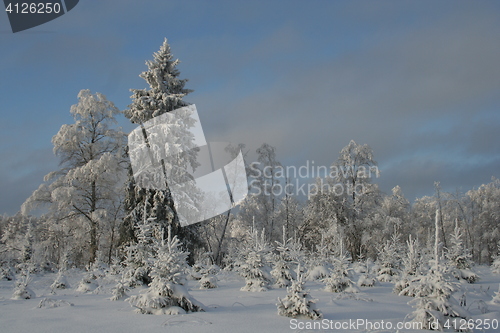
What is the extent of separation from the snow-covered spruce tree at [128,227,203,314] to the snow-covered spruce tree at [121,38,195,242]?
11180mm

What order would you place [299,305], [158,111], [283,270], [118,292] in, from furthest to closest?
[158,111]
[283,270]
[118,292]
[299,305]

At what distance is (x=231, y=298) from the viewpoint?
11.1 meters

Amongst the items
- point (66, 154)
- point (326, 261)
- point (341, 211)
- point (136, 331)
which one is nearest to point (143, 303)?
point (136, 331)

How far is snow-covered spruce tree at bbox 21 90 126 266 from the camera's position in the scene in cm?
2230

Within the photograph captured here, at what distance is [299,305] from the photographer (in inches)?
318

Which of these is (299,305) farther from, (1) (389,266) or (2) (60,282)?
(1) (389,266)

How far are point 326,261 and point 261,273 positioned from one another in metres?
6.54

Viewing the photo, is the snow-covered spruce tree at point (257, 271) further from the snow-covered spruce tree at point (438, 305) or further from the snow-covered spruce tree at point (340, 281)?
the snow-covered spruce tree at point (438, 305)

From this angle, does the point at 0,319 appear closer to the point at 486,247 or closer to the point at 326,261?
the point at 326,261

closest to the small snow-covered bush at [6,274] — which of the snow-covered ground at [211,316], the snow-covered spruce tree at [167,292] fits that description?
the snow-covered ground at [211,316]

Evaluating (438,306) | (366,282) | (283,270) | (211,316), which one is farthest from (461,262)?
(211,316)

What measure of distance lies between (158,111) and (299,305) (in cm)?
1577

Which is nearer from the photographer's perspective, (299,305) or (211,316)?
(211,316)

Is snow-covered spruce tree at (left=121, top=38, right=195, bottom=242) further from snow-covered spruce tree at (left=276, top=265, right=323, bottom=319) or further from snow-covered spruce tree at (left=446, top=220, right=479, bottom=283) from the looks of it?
snow-covered spruce tree at (left=446, top=220, right=479, bottom=283)
